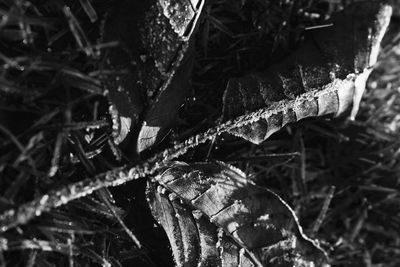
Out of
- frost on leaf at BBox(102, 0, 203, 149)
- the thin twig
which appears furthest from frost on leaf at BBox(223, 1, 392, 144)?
frost on leaf at BBox(102, 0, 203, 149)

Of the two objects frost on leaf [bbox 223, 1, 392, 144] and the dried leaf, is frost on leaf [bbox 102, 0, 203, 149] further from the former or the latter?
frost on leaf [bbox 223, 1, 392, 144]

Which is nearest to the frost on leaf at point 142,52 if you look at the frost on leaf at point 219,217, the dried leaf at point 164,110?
the dried leaf at point 164,110

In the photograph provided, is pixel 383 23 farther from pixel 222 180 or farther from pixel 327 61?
pixel 222 180

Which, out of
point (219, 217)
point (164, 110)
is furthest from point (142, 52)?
point (219, 217)

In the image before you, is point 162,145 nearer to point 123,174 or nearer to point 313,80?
point 123,174

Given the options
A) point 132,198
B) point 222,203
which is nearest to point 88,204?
point 132,198
